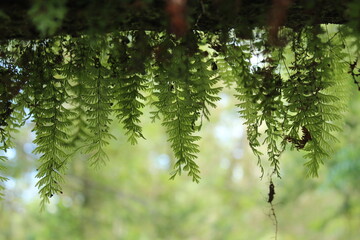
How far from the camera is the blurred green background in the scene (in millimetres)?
5812

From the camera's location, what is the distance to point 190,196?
31.1 feet

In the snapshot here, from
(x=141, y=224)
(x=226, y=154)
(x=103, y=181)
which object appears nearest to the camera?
(x=141, y=224)

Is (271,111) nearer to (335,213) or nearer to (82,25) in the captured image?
(82,25)

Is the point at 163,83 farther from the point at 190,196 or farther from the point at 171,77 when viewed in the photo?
the point at 190,196

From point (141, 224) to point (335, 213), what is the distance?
365cm

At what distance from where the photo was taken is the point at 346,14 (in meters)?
0.83

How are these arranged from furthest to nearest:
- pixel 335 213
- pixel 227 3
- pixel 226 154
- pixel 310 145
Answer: pixel 226 154, pixel 335 213, pixel 310 145, pixel 227 3

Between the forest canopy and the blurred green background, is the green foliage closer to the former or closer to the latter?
the forest canopy

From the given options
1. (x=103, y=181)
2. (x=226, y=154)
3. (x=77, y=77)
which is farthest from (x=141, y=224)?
(x=77, y=77)

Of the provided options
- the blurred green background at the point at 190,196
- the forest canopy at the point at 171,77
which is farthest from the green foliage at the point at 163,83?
the blurred green background at the point at 190,196

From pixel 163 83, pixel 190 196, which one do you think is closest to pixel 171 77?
pixel 163 83

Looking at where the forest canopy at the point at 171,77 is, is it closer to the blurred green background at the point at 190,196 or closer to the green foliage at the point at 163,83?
the green foliage at the point at 163,83

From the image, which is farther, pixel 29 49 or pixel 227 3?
pixel 29 49

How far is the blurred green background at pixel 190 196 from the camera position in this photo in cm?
581
